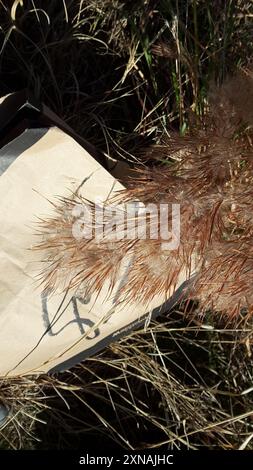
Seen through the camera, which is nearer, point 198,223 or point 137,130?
point 198,223

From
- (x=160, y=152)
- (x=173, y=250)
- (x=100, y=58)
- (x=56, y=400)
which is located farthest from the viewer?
(x=56, y=400)

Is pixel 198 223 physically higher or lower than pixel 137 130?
lower

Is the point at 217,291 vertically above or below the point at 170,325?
above

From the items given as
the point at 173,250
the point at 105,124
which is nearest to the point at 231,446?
the point at 173,250

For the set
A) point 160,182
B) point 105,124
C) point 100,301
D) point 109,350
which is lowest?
point 109,350

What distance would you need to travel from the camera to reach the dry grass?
48.9 inches

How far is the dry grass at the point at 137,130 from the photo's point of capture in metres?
1.24

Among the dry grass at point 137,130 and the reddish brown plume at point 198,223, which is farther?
the dry grass at point 137,130

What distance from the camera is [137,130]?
1.31m

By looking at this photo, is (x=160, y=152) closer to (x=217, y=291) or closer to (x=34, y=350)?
(x=217, y=291)

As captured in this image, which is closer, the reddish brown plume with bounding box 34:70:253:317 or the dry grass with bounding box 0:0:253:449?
the reddish brown plume with bounding box 34:70:253:317

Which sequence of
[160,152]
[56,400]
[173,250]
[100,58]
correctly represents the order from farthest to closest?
[56,400] < [100,58] < [160,152] < [173,250]

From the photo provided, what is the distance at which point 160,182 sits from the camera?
986 millimetres

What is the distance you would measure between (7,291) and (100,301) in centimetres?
16
